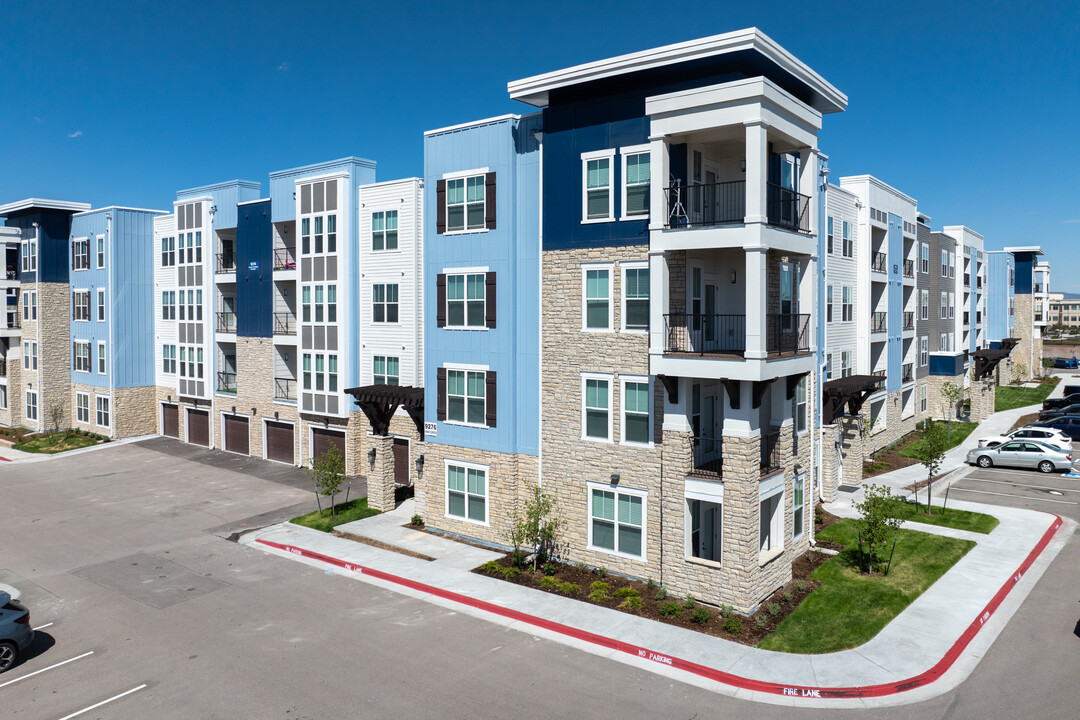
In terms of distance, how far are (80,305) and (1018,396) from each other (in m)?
70.9

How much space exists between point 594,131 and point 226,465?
1059 inches

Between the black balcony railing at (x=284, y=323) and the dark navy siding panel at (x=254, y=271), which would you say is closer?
the black balcony railing at (x=284, y=323)

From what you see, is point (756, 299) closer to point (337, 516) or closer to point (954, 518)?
point (954, 518)

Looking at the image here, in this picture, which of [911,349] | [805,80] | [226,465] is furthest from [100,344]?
[911,349]

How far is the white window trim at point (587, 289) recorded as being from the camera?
20328mm

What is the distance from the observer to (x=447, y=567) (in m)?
21.5

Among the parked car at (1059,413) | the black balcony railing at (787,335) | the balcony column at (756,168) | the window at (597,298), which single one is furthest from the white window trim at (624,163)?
the parked car at (1059,413)

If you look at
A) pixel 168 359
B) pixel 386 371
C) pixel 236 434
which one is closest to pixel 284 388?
pixel 236 434

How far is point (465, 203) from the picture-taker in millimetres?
23703

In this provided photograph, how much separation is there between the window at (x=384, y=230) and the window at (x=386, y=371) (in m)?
4.83

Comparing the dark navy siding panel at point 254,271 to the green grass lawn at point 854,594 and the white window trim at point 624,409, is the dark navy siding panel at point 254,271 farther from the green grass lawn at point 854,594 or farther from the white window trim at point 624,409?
the green grass lawn at point 854,594

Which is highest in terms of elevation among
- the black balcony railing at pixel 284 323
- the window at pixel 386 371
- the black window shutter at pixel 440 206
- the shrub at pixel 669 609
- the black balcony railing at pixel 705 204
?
the black window shutter at pixel 440 206

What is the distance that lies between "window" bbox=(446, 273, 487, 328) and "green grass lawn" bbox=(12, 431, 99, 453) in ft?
101

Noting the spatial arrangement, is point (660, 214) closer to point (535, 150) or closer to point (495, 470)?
point (535, 150)
